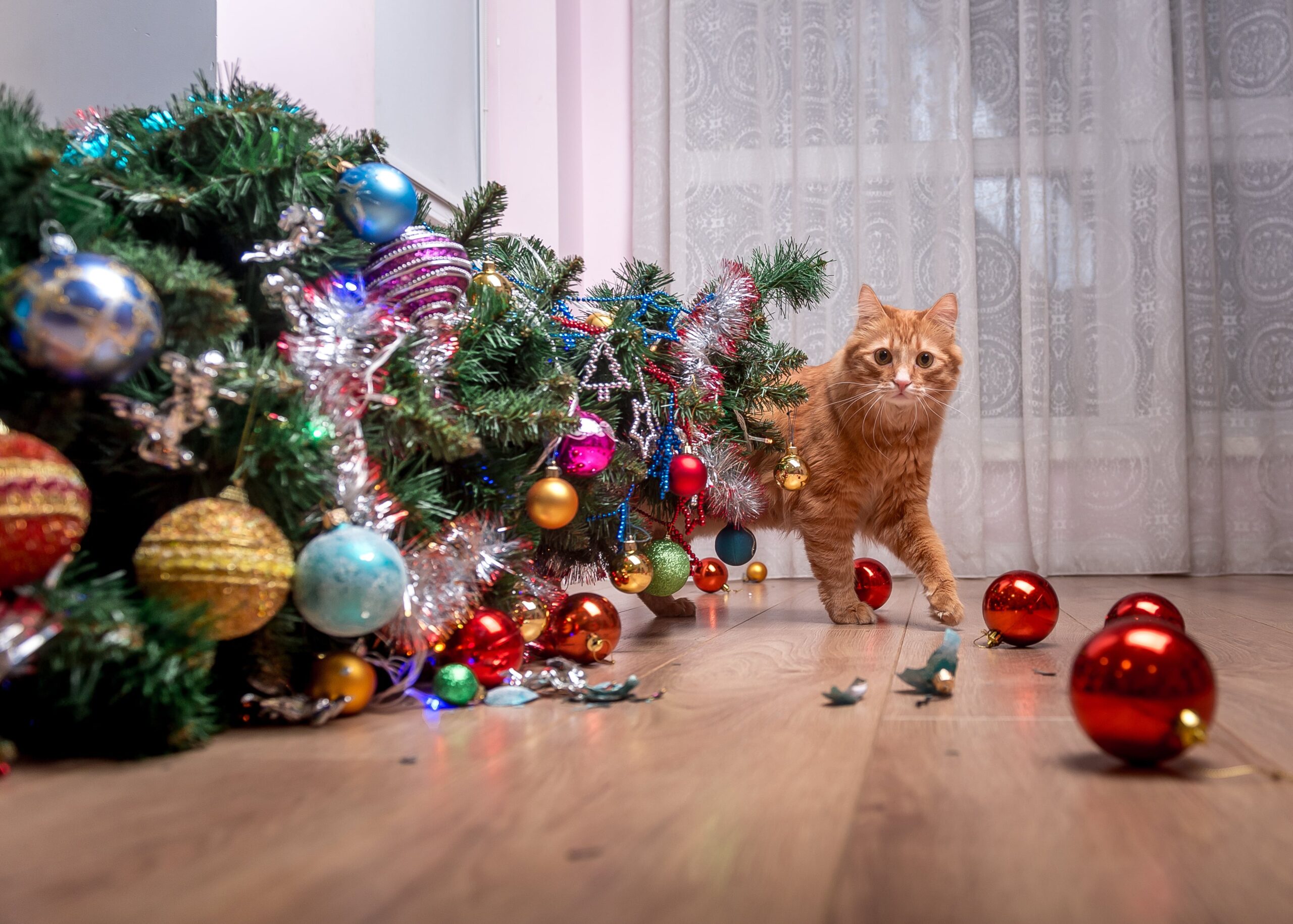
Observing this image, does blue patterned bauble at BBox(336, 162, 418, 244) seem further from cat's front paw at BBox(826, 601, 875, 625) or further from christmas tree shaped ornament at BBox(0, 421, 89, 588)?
cat's front paw at BBox(826, 601, 875, 625)

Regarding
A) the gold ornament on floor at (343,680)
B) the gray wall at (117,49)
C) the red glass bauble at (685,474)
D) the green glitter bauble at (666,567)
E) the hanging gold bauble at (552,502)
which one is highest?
the gray wall at (117,49)

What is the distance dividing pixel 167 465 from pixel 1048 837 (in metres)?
0.63

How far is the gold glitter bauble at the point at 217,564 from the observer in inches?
26.4

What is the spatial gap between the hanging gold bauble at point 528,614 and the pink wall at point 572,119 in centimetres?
161

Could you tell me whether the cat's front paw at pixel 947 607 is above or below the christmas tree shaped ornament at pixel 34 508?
below

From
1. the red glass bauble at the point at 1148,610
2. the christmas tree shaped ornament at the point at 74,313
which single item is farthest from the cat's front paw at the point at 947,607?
the christmas tree shaped ornament at the point at 74,313

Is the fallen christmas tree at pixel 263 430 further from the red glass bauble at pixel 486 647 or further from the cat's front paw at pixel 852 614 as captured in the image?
the cat's front paw at pixel 852 614

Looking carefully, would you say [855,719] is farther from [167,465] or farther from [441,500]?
[167,465]

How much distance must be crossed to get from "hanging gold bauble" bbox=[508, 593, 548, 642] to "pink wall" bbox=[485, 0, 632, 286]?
161cm

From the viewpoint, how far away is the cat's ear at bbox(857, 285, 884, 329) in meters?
1.58

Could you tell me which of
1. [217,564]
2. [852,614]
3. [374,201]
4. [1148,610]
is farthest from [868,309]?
[217,564]

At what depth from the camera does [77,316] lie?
2.00 feet

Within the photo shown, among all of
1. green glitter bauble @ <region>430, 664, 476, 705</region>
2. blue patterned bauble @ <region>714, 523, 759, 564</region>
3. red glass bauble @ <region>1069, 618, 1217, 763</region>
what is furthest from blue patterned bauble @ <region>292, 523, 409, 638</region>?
blue patterned bauble @ <region>714, 523, 759, 564</region>

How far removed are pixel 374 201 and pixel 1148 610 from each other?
0.89m
